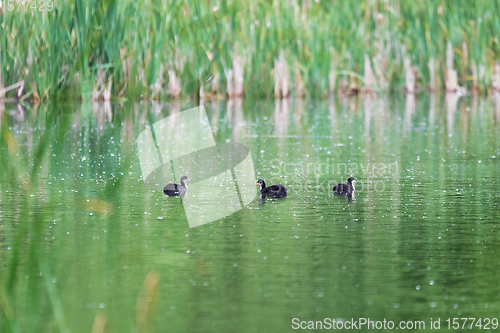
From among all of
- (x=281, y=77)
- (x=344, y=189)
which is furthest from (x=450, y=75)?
(x=344, y=189)

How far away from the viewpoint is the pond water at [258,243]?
5082mm

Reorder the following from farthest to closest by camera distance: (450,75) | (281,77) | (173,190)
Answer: (450,75) < (281,77) < (173,190)

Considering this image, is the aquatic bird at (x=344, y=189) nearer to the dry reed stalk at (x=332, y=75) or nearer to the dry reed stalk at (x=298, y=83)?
the dry reed stalk at (x=298, y=83)

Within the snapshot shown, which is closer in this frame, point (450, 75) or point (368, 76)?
point (368, 76)

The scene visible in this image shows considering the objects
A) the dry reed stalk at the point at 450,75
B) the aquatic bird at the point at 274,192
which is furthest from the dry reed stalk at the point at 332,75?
the aquatic bird at the point at 274,192

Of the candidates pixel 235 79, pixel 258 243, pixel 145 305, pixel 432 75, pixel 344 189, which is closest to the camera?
pixel 145 305

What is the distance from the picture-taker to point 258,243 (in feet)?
22.7

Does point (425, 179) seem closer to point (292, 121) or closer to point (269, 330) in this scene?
point (269, 330)

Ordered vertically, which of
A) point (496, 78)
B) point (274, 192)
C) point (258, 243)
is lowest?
point (258, 243)

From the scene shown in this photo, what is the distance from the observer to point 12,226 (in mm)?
7453

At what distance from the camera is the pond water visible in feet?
16.7

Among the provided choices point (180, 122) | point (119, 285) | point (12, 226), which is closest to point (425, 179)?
point (12, 226)

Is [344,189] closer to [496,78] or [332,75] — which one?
[332,75]

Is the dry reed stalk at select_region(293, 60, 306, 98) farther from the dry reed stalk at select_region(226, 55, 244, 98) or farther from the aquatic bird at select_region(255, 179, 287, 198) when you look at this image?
the aquatic bird at select_region(255, 179, 287, 198)
